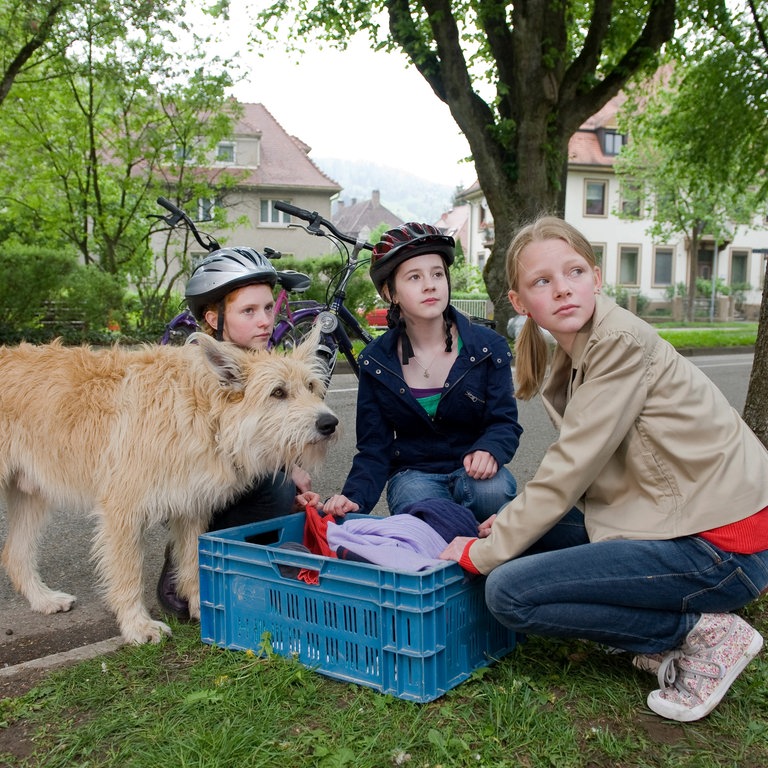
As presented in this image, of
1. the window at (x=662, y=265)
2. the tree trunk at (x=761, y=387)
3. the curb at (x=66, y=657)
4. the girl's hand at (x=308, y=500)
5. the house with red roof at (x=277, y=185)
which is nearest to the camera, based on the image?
the curb at (x=66, y=657)

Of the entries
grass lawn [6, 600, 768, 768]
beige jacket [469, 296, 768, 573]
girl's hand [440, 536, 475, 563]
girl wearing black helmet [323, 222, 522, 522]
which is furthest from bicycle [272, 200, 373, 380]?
beige jacket [469, 296, 768, 573]

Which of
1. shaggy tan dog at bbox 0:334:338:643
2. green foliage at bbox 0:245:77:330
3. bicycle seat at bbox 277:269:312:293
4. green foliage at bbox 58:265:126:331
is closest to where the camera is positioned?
shaggy tan dog at bbox 0:334:338:643

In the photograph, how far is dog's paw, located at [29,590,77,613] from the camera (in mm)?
3969

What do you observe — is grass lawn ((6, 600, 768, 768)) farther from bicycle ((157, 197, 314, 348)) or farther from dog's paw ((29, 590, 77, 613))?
bicycle ((157, 197, 314, 348))

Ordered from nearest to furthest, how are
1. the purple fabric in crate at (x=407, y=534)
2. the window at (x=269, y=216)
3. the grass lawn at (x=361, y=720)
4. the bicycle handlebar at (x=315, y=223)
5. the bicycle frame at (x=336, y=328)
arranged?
the grass lawn at (x=361, y=720)
the purple fabric in crate at (x=407, y=534)
the bicycle handlebar at (x=315, y=223)
the bicycle frame at (x=336, y=328)
the window at (x=269, y=216)

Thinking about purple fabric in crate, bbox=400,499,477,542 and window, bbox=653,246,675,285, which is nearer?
purple fabric in crate, bbox=400,499,477,542

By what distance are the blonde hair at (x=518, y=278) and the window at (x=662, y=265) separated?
4860cm

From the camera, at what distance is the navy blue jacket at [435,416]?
3.80 metres

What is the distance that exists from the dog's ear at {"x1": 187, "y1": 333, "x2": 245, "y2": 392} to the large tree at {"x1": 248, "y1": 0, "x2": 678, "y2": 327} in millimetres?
11194

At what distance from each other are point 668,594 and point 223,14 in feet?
56.6

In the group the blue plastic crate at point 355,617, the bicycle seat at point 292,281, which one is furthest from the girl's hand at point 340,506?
the bicycle seat at point 292,281

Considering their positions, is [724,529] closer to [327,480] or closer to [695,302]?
[327,480]

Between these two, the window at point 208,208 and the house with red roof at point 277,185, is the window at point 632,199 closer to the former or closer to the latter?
the house with red roof at point 277,185

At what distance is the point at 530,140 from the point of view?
46.5ft
